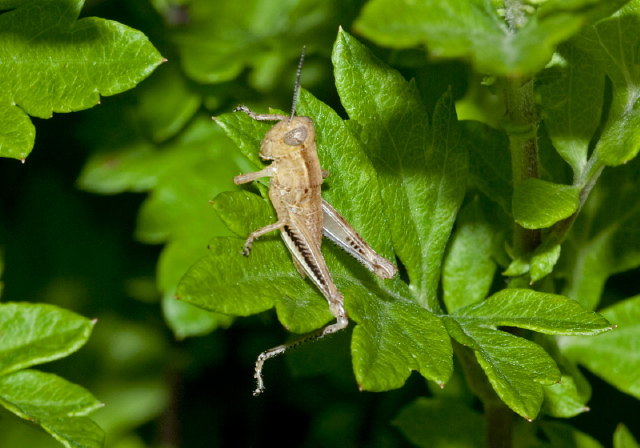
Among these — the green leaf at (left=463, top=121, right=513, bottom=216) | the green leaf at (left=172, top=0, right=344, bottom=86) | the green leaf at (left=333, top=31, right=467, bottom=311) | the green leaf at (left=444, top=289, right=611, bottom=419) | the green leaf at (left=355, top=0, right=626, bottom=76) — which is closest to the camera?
the green leaf at (left=355, top=0, right=626, bottom=76)

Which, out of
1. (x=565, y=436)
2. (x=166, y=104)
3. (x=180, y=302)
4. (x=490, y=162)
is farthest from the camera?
(x=166, y=104)

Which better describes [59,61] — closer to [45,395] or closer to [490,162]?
[45,395]

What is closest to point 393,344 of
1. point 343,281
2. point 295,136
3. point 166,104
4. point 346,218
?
point 343,281

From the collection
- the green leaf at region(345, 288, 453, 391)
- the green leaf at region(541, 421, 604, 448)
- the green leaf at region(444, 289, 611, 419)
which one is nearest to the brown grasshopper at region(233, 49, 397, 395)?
the green leaf at region(345, 288, 453, 391)

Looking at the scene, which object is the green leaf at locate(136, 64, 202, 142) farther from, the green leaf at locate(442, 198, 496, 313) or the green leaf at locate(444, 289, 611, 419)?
the green leaf at locate(444, 289, 611, 419)

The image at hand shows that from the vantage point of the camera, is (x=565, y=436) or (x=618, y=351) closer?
(x=618, y=351)

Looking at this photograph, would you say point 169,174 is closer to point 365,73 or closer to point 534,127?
point 365,73

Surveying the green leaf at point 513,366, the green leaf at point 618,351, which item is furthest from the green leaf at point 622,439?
the green leaf at point 513,366

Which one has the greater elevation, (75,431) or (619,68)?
(619,68)
